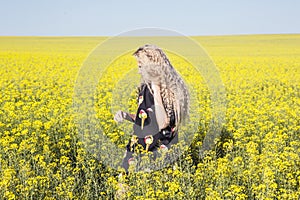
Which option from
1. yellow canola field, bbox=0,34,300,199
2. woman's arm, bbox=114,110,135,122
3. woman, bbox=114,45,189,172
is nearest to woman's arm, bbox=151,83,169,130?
woman, bbox=114,45,189,172

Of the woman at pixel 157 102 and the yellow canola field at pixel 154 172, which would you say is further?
the woman at pixel 157 102

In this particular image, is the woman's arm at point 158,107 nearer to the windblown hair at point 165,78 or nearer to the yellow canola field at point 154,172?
the windblown hair at point 165,78

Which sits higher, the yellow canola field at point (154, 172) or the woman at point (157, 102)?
the woman at point (157, 102)

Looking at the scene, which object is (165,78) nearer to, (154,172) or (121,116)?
(121,116)

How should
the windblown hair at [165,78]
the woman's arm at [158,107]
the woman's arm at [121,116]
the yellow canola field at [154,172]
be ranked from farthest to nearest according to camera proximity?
1. the woman's arm at [121,116]
2. the woman's arm at [158,107]
3. the windblown hair at [165,78]
4. the yellow canola field at [154,172]

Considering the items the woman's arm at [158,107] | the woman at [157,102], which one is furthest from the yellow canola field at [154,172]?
the woman's arm at [158,107]

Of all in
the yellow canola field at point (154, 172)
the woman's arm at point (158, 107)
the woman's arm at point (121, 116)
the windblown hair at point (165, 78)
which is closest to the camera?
the yellow canola field at point (154, 172)

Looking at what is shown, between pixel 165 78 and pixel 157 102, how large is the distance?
0.29m

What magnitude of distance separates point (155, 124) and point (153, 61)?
2.44 feet

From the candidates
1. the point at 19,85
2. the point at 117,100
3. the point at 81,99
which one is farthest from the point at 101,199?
the point at 19,85

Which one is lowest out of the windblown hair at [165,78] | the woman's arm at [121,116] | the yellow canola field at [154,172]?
the yellow canola field at [154,172]

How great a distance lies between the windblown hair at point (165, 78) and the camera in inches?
199

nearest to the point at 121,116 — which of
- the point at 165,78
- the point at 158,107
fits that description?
the point at 158,107

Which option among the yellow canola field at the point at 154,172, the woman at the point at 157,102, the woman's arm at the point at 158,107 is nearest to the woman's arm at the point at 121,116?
the woman at the point at 157,102
